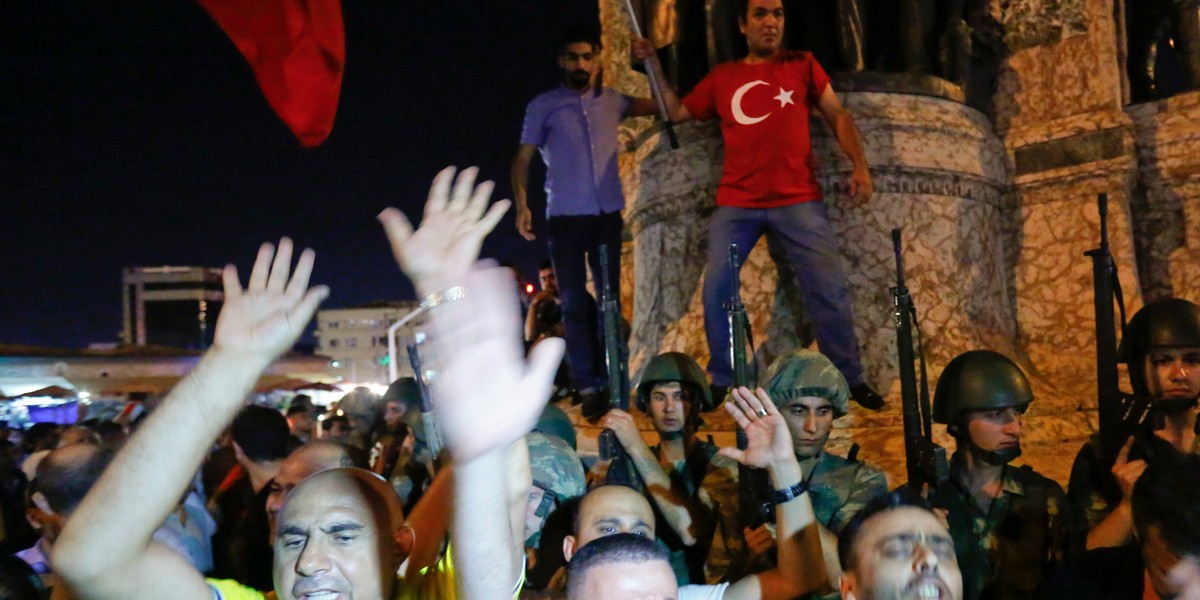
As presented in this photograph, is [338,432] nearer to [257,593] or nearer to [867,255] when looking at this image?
[867,255]

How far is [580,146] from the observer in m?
6.16

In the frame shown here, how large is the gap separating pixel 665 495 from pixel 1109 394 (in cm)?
182

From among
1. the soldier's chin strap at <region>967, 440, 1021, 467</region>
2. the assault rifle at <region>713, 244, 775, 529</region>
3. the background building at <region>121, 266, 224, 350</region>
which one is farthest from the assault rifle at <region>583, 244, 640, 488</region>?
the background building at <region>121, 266, 224, 350</region>

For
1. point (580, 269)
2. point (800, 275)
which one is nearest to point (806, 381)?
point (800, 275)

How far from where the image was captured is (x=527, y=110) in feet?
20.6

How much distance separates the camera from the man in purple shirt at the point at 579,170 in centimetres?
614

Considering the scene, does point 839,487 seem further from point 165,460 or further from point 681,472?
point 165,460

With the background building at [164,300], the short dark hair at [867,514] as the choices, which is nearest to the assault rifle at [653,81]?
the short dark hair at [867,514]

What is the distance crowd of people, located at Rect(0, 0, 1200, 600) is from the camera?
1.73 meters

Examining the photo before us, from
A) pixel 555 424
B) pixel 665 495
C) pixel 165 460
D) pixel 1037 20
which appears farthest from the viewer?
pixel 1037 20

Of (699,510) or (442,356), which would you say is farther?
(699,510)

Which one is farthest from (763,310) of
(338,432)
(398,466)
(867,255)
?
(338,432)

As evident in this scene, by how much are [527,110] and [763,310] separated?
2.17 metres

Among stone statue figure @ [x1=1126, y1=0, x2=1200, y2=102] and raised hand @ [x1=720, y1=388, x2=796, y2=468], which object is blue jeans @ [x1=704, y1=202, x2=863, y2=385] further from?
stone statue figure @ [x1=1126, y1=0, x2=1200, y2=102]
